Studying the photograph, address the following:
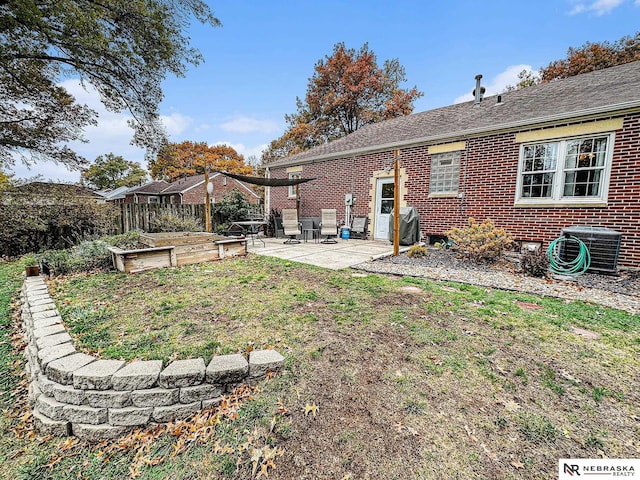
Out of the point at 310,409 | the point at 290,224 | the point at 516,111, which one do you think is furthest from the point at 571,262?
the point at 290,224

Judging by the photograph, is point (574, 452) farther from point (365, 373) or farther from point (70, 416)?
point (70, 416)

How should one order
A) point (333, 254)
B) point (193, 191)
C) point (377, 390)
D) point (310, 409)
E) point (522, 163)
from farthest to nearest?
point (193, 191)
point (333, 254)
point (522, 163)
point (377, 390)
point (310, 409)

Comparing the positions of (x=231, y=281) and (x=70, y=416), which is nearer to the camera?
(x=70, y=416)

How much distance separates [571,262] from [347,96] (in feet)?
68.9

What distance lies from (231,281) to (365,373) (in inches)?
115

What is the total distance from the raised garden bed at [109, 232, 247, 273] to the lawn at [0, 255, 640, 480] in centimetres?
127

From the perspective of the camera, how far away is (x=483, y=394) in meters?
1.93

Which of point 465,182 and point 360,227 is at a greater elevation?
point 465,182

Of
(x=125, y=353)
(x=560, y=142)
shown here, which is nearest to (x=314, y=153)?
(x=560, y=142)

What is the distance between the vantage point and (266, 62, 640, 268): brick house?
A: 5602 mm

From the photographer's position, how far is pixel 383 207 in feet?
31.3

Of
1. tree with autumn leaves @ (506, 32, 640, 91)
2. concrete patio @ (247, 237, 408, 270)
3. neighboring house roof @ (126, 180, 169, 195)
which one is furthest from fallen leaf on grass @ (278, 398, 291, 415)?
neighboring house roof @ (126, 180, 169, 195)

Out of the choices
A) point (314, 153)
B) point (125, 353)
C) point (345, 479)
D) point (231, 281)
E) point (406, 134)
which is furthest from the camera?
point (314, 153)

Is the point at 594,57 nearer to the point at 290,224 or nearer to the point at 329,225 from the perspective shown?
the point at 329,225
